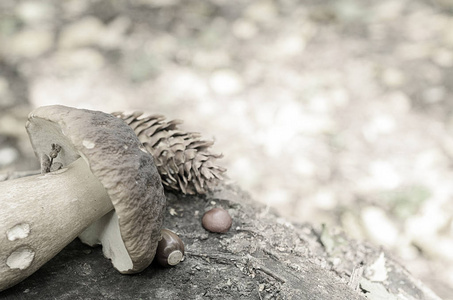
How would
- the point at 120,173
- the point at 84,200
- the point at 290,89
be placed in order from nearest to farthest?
the point at 120,173
the point at 84,200
the point at 290,89

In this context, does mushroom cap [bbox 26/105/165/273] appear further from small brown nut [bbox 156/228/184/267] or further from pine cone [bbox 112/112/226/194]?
pine cone [bbox 112/112/226/194]

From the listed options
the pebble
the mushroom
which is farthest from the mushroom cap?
the pebble

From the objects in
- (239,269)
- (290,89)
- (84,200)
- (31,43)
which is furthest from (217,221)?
(31,43)

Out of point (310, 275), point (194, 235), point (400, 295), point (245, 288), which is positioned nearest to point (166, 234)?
point (194, 235)

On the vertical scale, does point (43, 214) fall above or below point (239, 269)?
above

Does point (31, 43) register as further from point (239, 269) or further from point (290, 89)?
point (239, 269)

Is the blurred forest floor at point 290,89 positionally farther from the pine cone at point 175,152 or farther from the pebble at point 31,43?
the pine cone at point 175,152

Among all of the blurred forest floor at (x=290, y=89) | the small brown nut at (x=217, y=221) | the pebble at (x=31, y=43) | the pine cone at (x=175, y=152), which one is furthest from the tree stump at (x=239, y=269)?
the pebble at (x=31, y=43)

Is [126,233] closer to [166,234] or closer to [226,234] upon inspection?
[166,234]
